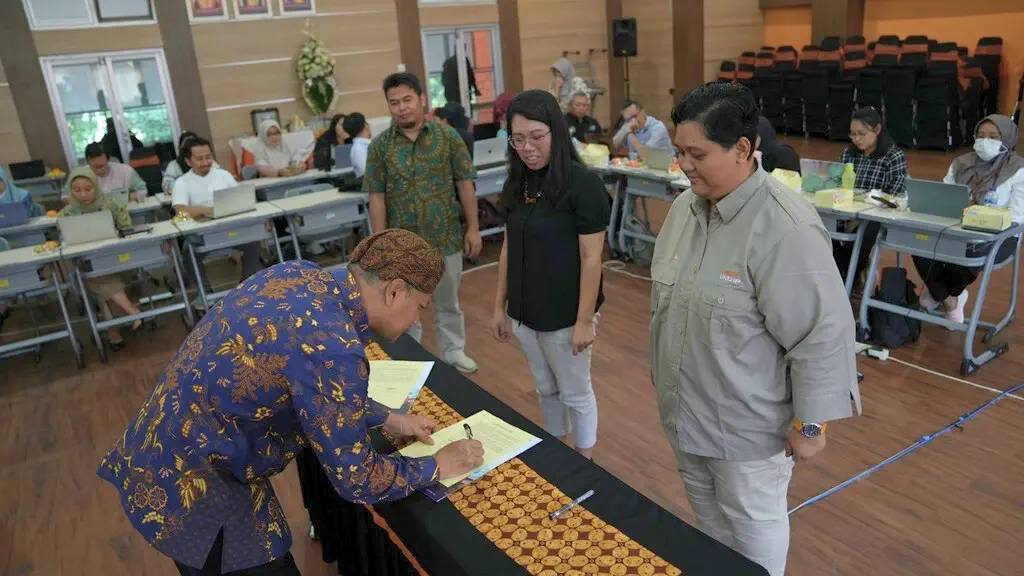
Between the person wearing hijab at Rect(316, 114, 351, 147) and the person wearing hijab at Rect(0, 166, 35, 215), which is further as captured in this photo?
the person wearing hijab at Rect(316, 114, 351, 147)

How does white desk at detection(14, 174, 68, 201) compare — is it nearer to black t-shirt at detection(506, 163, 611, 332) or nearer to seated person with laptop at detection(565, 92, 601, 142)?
seated person with laptop at detection(565, 92, 601, 142)

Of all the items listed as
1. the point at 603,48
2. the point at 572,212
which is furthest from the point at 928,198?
the point at 603,48

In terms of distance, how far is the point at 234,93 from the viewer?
8.53m

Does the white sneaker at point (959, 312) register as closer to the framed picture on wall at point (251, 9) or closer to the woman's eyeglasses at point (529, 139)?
the woman's eyeglasses at point (529, 139)

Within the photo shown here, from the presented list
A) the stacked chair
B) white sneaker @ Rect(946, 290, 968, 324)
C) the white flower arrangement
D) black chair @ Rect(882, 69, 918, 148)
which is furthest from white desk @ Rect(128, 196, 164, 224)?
black chair @ Rect(882, 69, 918, 148)

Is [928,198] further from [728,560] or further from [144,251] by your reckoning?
[144,251]

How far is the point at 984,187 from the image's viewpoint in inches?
147

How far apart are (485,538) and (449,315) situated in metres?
2.45

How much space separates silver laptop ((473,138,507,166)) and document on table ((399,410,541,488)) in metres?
4.38

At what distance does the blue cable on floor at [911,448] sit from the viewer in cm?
268

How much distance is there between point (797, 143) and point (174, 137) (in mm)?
8104

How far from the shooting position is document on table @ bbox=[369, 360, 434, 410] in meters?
1.94

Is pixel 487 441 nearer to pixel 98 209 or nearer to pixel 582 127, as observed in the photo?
pixel 98 209

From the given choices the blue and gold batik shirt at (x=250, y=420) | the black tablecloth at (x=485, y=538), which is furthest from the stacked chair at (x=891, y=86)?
the blue and gold batik shirt at (x=250, y=420)
